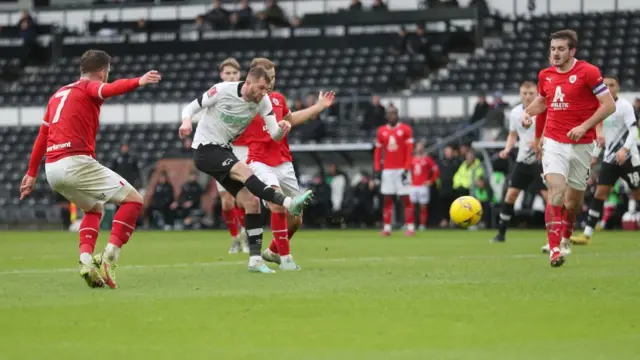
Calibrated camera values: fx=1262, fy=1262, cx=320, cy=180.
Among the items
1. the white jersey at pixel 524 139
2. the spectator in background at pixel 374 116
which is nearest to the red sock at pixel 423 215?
the spectator in background at pixel 374 116

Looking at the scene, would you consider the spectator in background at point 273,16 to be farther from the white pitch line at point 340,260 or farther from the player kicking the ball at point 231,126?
the player kicking the ball at point 231,126

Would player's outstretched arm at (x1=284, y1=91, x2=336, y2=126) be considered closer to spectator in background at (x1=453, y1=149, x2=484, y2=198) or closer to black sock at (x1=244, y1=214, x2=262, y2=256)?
black sock at (x1=244, y1=214, x2=262, y2=256)

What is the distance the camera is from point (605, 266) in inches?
497

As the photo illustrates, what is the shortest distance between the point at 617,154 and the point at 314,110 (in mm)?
6464

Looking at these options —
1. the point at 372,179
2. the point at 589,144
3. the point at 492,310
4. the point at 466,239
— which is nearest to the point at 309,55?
the point at 372,179

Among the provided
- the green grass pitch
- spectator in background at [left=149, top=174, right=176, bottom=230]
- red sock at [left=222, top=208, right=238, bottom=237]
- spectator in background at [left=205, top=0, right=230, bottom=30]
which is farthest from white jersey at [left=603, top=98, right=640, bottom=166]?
spectator in background at [left=205, top=0, right=230, bottom=30]

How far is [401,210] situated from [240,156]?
1537 cm

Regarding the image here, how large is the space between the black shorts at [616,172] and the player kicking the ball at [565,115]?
4.95m

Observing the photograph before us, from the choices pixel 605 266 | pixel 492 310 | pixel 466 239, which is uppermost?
pixel 492 310

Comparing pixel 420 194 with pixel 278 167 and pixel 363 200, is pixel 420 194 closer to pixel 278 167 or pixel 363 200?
pixel 363 200

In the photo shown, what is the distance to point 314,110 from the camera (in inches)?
502

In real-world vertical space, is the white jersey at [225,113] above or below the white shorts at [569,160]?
above

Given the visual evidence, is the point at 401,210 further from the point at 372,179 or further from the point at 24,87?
the point at 24,87

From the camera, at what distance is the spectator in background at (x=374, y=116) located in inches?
1217
